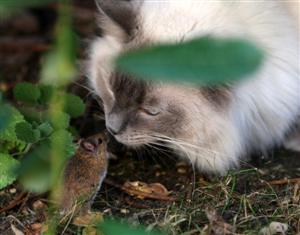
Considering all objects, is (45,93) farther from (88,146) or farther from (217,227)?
(217,227)

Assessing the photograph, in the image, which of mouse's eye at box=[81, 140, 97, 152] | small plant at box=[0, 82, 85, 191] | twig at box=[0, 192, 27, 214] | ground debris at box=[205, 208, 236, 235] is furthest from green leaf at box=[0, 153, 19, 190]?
ground debris at box=[205, 208, 236, 235]

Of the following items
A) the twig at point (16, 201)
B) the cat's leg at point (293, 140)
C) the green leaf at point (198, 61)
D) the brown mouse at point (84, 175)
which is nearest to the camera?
the green leaf at point (198, 61)

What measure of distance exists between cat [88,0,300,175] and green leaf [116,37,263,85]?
4.46 ft

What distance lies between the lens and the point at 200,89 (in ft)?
7.26

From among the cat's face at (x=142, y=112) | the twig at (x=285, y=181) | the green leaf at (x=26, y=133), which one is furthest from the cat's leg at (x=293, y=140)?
the green leaf at (x=26, y=133)

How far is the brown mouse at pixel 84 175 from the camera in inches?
84.7

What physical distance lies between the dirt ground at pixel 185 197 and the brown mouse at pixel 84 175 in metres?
0.08

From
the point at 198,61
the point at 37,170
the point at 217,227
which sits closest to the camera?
the point at 198,61

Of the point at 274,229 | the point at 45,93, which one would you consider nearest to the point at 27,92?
the point at 45,93

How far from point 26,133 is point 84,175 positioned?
30 cm

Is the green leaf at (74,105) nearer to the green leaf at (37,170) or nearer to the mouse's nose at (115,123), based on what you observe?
the mouse's nose at (115,123)

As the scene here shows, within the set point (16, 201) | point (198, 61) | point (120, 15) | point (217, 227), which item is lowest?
point (16, 201)

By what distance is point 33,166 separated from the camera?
0.99m

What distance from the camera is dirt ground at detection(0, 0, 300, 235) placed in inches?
79.5
